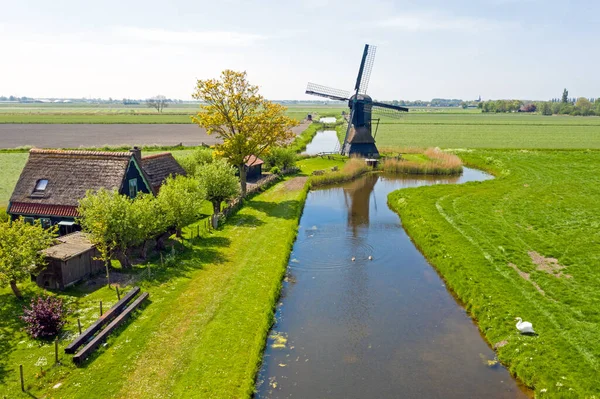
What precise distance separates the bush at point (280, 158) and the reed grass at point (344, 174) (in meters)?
6.80

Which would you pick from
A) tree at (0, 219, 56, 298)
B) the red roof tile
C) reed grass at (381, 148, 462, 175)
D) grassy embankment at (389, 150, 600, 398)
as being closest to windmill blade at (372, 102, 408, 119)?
reed grass at (381, 148, 462, 175)

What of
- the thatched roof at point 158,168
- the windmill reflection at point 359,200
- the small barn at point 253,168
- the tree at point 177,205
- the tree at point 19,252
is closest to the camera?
the tree at point 19,252

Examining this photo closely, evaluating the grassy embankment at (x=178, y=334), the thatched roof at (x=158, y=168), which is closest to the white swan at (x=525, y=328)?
the grassy embankment at (x=178, y=334)

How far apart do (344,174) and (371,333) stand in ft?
128

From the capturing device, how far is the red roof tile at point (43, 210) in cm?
2928

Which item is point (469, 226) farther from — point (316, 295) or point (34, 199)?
point (34, 199)

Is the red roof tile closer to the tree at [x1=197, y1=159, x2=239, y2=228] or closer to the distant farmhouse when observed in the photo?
the distant farmhouse

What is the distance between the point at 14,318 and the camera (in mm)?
20219

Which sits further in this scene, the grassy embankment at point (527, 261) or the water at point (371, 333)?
the grassy embankment at point (527, 261)

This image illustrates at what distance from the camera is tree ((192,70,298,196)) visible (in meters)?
43.5

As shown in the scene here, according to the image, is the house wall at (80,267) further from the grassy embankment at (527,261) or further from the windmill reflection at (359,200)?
the grassy embankment at (527,261)

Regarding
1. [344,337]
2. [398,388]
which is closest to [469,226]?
[344,337]

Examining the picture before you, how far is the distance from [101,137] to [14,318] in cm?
9689

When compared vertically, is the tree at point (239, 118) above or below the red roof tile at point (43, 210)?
above
